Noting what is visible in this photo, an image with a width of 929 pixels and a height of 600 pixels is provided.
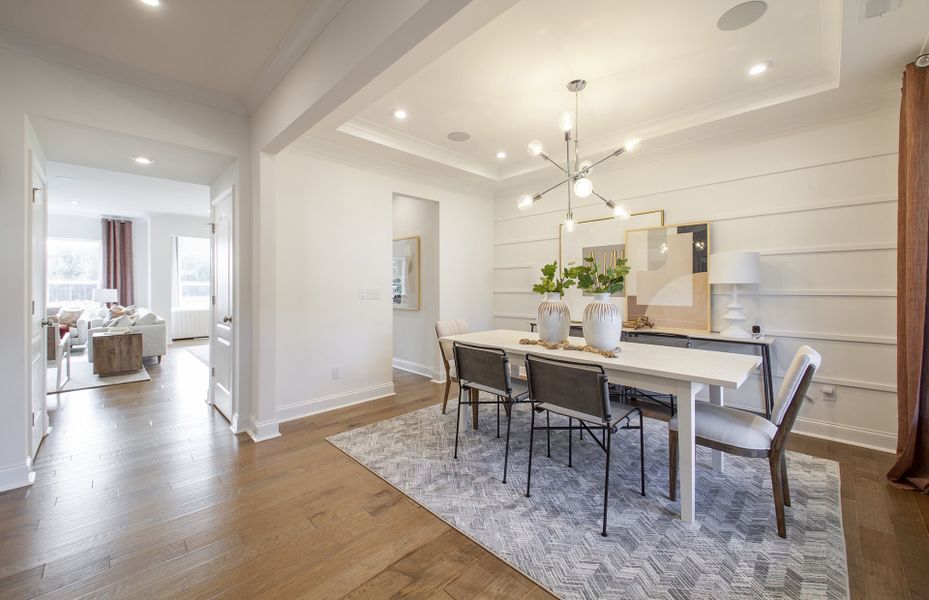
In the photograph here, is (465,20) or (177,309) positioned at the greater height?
(465,20)

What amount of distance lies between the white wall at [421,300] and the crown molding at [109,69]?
2.25 m

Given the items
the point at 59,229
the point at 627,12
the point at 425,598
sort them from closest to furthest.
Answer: the point at 425,598 < the point at 627,12 < the point at 59,229

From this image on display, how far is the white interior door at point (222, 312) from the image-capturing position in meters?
3.45

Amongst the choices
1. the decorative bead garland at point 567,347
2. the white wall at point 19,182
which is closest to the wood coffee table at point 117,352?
the white wall at point 19,182

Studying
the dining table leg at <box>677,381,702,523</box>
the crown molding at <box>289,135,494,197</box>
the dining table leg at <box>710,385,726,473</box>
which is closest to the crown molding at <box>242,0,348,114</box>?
the crown molding at <box>289,135,494,197</box>

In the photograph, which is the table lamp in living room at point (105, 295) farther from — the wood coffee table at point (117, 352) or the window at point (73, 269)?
the wood coffee table at point (117, 352)

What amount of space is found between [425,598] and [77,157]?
4120 millimetres

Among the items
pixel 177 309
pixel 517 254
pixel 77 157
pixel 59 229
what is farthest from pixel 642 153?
pixel 59 229

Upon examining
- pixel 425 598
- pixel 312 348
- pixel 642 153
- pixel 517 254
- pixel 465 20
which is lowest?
pixel 425 598

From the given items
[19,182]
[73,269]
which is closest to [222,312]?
[19,182]

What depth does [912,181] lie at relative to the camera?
90.0 inches

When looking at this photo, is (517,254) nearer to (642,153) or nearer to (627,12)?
(642,153)

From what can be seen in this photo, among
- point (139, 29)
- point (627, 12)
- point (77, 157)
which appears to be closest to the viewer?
point (627, 12)

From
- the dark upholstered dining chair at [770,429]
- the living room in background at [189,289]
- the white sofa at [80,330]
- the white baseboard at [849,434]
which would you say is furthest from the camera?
the living room in background at [189,289]
